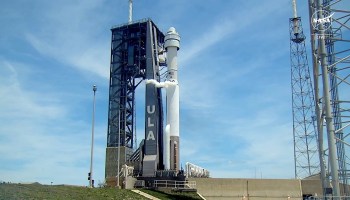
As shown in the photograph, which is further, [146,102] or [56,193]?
[146,102]

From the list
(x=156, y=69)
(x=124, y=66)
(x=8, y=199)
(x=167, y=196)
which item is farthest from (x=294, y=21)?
(x=8, y=199)

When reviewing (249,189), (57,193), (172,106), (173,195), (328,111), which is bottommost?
(173,195)

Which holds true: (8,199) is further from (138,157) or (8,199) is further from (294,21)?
(294,21)

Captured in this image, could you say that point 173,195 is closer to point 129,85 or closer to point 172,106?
point 172,106

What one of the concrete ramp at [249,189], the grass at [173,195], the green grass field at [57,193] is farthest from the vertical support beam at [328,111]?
the concrete ramp at [249,189]

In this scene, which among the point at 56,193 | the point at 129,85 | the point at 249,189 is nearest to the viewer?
the point at 56,193

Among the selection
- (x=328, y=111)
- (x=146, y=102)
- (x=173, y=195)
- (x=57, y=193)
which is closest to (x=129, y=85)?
(x=146, y=102)

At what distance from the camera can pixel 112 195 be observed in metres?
45.8

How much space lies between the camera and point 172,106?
70.0 meters

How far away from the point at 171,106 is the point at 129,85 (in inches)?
471

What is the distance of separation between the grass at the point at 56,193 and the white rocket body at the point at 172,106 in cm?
1849

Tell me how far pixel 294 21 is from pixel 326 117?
142 ft

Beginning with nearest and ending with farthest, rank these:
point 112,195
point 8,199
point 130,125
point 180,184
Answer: point 8,199 → point 112,195 → point 180,184 → point 130,125

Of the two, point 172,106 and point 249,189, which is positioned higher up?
point 172,106
